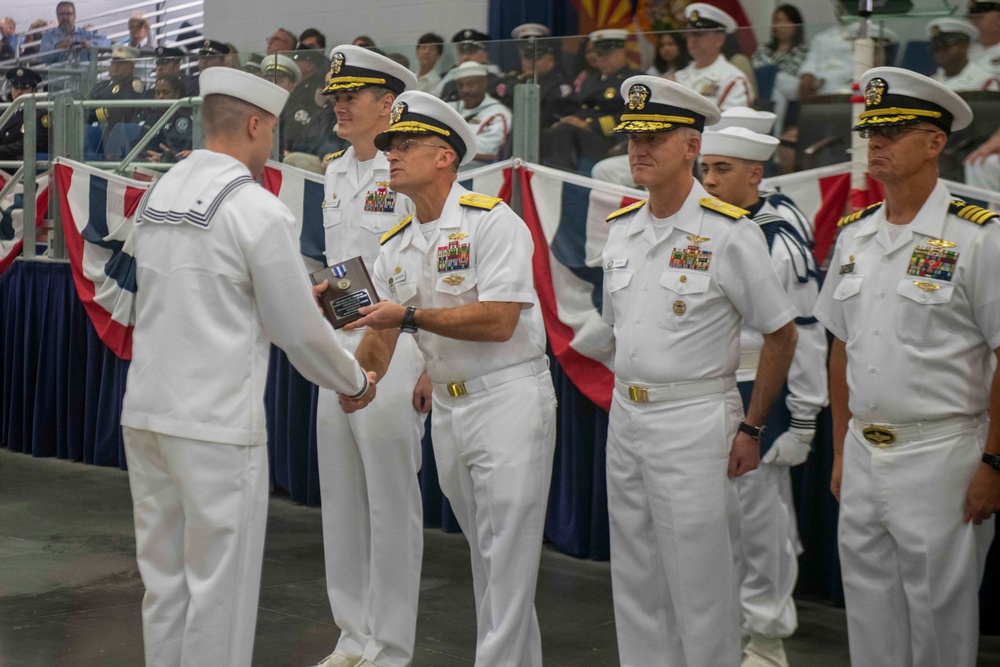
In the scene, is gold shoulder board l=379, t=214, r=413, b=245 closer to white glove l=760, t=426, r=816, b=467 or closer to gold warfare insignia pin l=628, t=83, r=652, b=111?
gold warfare insignia pin l=628, t=83, r=652, b=111

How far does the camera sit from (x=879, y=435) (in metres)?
2.94

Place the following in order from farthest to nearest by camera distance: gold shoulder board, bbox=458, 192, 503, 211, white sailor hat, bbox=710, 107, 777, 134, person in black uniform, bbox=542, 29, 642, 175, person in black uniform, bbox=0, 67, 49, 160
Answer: person in black uniform, bbox=0, 67, 49, 160
person in black uniform, bbox=542, 29, 642, 175
white sailor hat, bbox=710, 107, 777, 134
gold shoulder board, bbox=458, 192, 503, 211

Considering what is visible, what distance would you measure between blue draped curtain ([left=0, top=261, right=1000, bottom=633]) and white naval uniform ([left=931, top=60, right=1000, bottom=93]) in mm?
1280

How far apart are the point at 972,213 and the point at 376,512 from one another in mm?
1854

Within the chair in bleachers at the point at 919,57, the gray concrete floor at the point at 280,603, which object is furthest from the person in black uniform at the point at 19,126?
the chair in bleachers at the point at 919,57

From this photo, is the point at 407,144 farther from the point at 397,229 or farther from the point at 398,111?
the point at 397,229

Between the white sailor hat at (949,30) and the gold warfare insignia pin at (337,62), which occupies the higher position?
the white sailor hat at (949,30)

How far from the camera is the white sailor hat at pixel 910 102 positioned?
296cm

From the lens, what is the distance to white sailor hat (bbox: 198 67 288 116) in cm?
272

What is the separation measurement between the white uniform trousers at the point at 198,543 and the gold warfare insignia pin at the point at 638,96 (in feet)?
4.34

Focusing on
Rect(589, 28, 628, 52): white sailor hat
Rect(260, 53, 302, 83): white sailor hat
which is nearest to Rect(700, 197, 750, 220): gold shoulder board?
Rect(589, 28, 628, 52): white sailor hat

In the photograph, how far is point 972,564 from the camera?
287 centimetres

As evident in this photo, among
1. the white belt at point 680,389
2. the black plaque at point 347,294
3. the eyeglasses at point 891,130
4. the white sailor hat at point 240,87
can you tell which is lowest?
the white belt at point 680,389

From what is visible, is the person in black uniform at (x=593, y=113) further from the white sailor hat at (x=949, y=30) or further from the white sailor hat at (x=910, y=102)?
the white sailor hat at (x=910, y=102)
